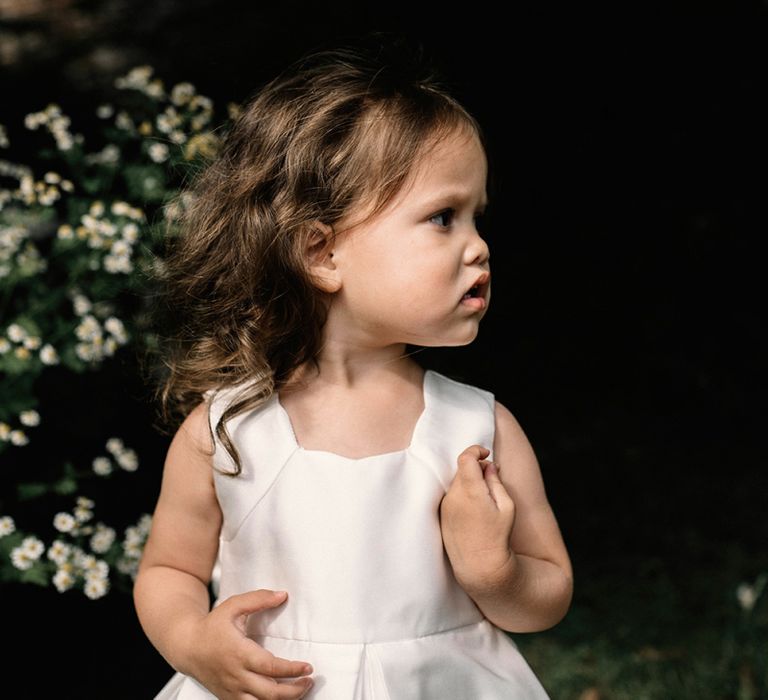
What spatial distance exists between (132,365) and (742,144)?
7.28ft

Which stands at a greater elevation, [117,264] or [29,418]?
[117,264]

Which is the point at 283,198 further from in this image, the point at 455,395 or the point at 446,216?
the point at 455,395

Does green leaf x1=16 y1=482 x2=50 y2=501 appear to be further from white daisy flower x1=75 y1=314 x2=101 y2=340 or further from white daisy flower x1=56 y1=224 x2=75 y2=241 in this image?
white daisy flower x1=56 y1=224 x2=75 y2=241

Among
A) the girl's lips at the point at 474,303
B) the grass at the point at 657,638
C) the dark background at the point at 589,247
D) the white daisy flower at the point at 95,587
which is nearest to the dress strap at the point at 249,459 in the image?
the girl's lips at the point at 474,303

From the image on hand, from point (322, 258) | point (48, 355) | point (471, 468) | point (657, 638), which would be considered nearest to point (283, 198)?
point (322, 258)

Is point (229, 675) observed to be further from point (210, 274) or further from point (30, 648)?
point (30, 648)

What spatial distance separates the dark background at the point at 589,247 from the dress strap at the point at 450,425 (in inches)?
40.2

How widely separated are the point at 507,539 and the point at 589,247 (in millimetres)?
2246

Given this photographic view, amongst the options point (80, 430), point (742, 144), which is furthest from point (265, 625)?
point (742, 144)

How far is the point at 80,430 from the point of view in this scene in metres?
2.48

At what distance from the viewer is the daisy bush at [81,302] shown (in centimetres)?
213

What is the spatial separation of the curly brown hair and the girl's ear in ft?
0.04

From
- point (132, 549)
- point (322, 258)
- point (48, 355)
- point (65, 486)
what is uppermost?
point (322, 258)

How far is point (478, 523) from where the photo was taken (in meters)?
1.53
